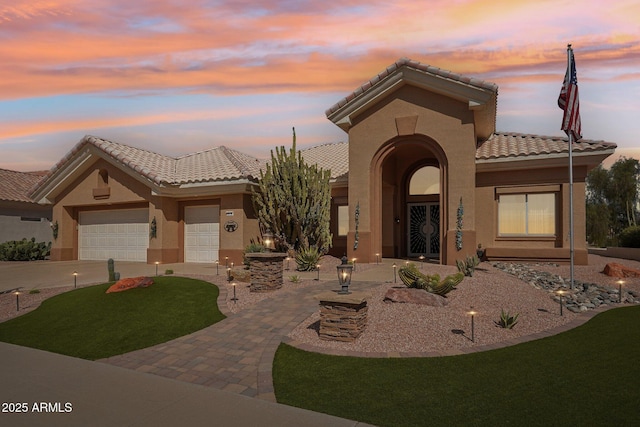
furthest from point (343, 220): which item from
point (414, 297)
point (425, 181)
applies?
point (414, 297)

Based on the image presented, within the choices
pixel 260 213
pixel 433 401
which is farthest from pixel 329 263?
pixel 433 401

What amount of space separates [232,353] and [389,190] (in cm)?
1501

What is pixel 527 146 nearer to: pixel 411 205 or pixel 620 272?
pixel 411 205

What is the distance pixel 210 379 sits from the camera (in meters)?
5.80

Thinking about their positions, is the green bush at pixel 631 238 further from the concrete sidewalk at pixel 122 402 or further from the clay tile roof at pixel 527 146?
the concrete sidewalk at pixel 122 402

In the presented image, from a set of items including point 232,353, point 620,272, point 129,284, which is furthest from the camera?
point 620,272

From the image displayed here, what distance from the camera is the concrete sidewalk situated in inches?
171

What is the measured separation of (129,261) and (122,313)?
1398 centimetres

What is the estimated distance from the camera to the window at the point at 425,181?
20.3 meters

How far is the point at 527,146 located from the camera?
1702 centimetres

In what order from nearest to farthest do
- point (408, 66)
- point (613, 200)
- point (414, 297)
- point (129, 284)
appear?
point (414, 297)
point (129, 284)
point (408, 66)
point (613, 200)

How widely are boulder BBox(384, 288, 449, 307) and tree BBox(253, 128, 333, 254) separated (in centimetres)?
857

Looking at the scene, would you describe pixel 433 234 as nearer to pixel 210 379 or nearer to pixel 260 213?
pixel 260 213

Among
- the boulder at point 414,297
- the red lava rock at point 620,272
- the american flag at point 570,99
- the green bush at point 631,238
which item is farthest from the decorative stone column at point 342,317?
the green bush at point 631,238
